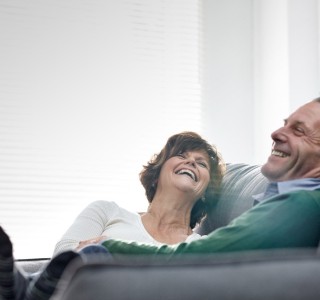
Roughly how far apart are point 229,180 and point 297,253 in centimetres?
142

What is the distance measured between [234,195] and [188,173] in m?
0.23

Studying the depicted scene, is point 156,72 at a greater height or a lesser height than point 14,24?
lesser

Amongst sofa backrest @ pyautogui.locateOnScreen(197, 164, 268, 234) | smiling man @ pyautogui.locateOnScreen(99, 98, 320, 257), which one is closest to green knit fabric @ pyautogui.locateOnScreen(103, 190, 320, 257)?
smiling man @ pyautogui.locateOnScreen(99, 98, 320, 257)

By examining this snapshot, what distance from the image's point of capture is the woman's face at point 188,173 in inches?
91.1

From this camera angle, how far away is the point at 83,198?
10.6 ft

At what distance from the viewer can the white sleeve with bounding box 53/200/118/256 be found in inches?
81.8

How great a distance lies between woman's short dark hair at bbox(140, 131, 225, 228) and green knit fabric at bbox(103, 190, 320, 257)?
3.47ft

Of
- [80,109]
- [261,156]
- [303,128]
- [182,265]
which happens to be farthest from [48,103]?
[182,265]

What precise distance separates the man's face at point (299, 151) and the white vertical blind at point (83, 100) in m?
1.41

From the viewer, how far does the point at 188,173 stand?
7.63 feet

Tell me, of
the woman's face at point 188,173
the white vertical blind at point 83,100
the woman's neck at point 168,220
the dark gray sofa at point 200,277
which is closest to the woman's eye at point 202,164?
the woman's face at point 188,173

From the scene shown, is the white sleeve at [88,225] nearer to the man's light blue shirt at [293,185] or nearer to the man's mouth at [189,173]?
the man's mouth at [189,173]

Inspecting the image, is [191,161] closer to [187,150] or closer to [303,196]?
[187,150]

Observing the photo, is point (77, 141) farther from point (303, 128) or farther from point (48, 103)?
point (303, 128)
